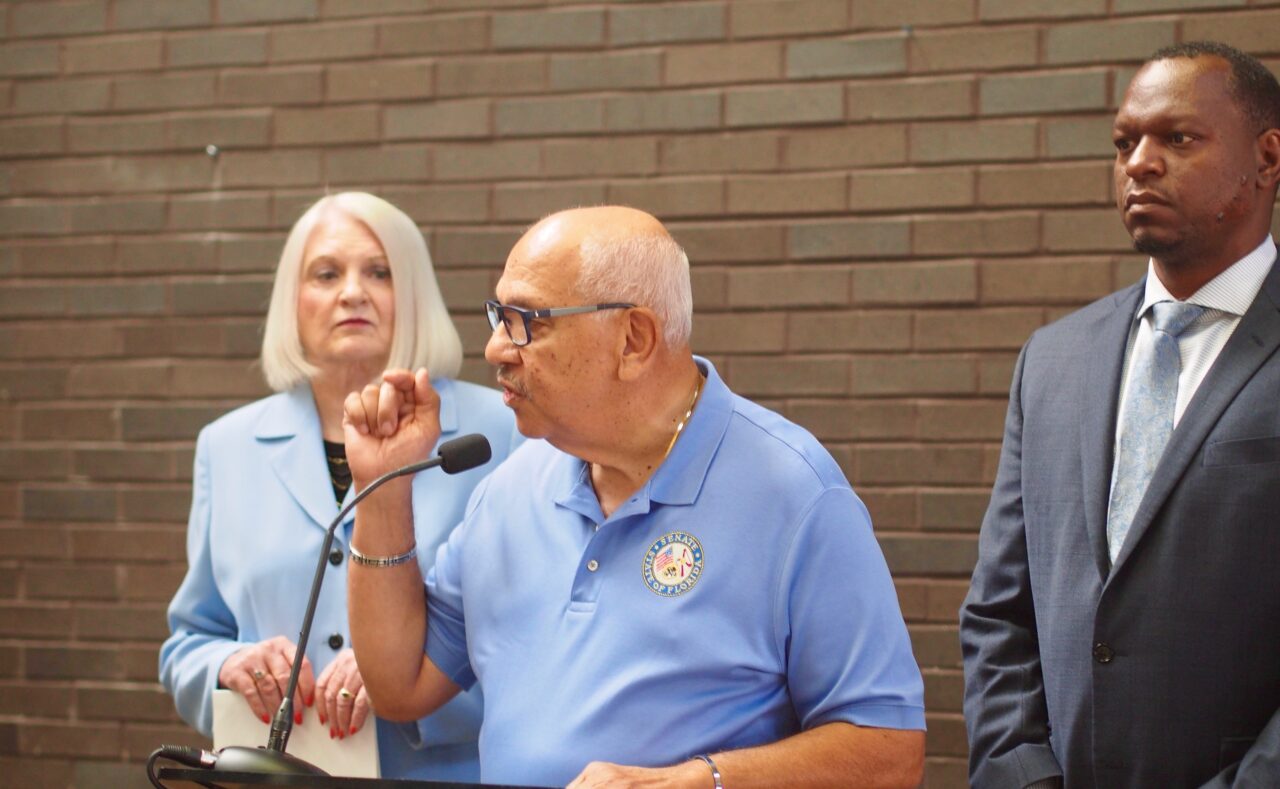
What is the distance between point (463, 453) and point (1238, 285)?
3.88 feet

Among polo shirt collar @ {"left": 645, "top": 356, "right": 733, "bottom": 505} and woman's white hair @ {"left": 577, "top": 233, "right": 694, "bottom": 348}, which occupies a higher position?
woman's white hair @ {"left": 577, "top": 233, "right": 694, "bottom": 348}

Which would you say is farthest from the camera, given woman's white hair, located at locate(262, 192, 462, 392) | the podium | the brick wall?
the brick wall

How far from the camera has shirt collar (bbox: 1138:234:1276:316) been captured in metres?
2.04

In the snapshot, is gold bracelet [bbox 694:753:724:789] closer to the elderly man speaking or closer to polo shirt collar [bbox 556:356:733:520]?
the elderly man speaking

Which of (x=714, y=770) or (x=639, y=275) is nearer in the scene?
(x=714, y=770)

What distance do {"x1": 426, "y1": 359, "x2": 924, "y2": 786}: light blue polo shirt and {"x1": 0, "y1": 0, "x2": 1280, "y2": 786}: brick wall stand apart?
136 cm

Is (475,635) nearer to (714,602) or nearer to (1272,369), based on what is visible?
(714,602)

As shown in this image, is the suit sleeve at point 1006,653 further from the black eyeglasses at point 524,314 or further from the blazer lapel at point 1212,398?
the black eyeglasses at point 524,314

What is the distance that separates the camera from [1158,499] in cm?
192

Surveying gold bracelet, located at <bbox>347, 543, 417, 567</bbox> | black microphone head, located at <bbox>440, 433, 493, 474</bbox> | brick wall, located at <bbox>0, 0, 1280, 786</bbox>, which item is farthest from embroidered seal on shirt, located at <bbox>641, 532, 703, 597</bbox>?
brick wall, located at <bbox>0, 0, 1280, 786</bbox>

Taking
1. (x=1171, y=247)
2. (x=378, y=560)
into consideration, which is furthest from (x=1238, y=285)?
(x=378, y=560)

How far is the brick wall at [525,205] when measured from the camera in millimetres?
3129

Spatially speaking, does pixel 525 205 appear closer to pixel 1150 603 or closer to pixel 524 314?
pixel 524 314

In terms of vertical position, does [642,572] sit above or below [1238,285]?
below
